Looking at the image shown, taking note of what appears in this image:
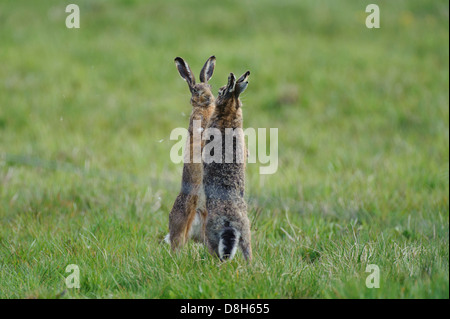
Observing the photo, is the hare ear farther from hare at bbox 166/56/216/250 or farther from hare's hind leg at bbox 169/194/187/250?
hare's hind leg at bbox 169/194/187/250

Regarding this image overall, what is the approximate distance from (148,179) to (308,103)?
3.63m

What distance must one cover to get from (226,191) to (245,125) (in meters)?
4.26

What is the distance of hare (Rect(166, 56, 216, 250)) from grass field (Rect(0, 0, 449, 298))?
0.42 feet

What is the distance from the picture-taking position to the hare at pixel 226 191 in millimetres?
3443

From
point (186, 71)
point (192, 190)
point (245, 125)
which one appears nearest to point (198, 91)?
point (186, 71)

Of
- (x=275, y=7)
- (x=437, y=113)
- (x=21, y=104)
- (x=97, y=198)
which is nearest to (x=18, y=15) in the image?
(x=21, y=104)

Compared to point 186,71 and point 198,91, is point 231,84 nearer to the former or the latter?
point 198,91

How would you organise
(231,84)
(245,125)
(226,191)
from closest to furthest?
1. (231,84)
2. (226,191)
3. (245,125)

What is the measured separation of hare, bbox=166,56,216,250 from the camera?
3.68m

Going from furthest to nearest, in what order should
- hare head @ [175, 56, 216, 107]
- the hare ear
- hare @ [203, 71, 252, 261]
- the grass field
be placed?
hare head @ [175, 56, 216, 107] < the grass field < hare @ [203, 71, 252, 261] < the hare ear

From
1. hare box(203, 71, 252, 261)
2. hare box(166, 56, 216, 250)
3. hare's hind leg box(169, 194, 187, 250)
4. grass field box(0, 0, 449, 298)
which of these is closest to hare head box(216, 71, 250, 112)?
hare box(203, 71, 252, 261)

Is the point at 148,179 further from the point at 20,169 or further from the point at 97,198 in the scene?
the point at 20,169

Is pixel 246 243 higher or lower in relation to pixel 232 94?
lower

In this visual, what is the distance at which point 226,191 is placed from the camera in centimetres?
350
